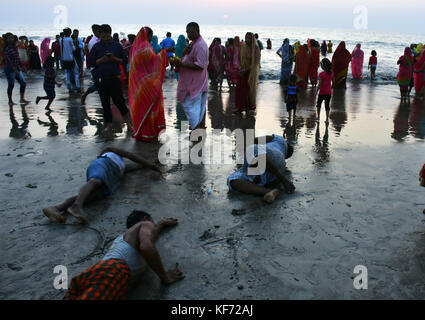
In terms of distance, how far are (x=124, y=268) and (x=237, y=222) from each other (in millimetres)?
1334

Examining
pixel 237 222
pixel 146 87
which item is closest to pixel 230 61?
pixel 146 87

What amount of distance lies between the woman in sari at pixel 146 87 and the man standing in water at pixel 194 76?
0.38m

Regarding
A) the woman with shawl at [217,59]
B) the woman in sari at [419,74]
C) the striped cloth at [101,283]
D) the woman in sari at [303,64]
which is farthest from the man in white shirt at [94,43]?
the woman in sari at [419,74]

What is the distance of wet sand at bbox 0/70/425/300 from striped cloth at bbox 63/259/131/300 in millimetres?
214

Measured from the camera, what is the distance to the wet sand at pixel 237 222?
101 inches

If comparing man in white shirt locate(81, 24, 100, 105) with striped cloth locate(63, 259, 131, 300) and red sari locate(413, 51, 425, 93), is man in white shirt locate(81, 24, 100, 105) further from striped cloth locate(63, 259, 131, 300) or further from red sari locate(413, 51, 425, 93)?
red sari locate(413, 51, 425, 93)

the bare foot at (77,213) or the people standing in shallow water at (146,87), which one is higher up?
the people standing in shallow water at (146,87)

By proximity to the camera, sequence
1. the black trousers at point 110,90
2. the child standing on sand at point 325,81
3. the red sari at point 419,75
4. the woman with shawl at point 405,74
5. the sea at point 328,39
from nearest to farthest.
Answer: the black trousers at point 110,90 < the child standing on sand at point 325,81 < the red sari at point 419,75 < the woman with shawl at point 405,74 < the sea at point 328,39

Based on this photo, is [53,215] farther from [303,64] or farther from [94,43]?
[303,64]

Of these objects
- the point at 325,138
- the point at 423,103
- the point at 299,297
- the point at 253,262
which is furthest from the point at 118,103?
the point at 423,103

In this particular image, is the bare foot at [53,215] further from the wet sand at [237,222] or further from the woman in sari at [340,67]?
the woman in sari at [340,67]

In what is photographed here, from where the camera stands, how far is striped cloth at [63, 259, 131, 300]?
7.13 feet

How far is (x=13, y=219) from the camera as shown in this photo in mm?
3420
